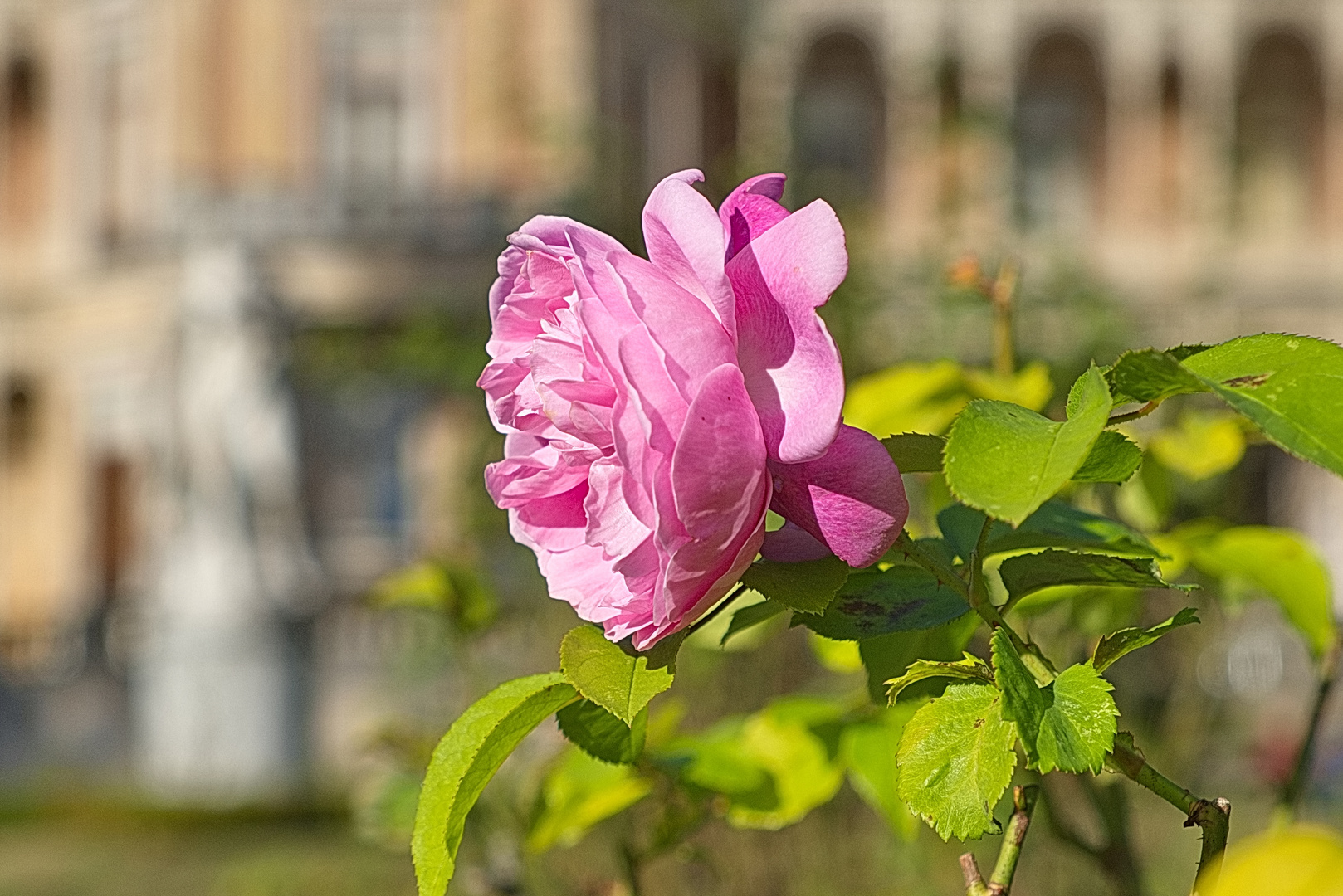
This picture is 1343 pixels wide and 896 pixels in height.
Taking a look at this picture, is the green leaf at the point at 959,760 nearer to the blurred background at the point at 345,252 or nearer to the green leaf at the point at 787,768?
the green leaf at the point at 787,768

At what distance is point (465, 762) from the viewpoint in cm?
45

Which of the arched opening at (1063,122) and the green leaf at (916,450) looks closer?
the green leaf at (916,450)

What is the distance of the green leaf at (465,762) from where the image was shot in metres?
0.45

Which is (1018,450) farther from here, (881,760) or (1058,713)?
(881,760)

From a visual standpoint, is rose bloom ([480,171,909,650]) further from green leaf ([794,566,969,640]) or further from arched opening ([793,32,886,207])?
arched opening ([793,32,886,207])

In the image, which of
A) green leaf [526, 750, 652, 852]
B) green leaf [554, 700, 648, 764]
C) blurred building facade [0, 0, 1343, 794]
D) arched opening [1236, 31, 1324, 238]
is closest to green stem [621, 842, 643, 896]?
green leaf [526, 750, 652, 852]

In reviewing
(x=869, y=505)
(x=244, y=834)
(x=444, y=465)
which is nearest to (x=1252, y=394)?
(x=869, y=505)

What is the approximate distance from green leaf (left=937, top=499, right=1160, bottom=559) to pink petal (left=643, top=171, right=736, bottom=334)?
0.12m

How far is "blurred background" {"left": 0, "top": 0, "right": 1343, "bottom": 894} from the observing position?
20.3ft

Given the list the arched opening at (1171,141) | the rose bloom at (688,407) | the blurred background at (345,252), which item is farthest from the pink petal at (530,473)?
the arched opening at (1171,141)

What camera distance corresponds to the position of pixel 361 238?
37.5ft

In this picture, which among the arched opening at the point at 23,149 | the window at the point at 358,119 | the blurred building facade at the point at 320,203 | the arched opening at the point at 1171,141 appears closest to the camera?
the blurred building facade at the point at 320,203

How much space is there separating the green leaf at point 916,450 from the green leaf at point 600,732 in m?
0.11

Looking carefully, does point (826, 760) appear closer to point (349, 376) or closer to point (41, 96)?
point (349, 376)
